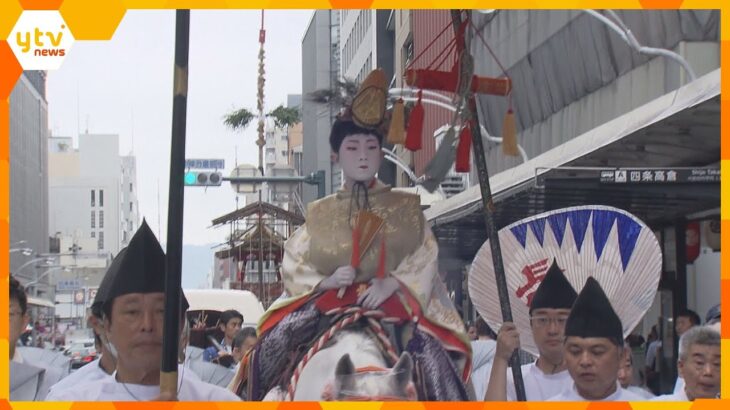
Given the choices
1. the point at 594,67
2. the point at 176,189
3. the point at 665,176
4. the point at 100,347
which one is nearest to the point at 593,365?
the point at 100,347

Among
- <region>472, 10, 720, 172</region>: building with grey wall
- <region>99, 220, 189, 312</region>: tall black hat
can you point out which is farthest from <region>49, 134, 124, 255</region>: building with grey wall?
<region>472, 10, 720, 172</region>: building with grey wall

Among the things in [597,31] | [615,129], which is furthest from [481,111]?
[597,31]

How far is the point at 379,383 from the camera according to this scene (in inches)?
202

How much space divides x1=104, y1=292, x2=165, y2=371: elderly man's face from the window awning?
175 inches

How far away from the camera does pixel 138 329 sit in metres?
4.17

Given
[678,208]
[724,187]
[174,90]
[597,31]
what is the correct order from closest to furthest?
[174,90] → [724,187] → [678,208] → [597,31]

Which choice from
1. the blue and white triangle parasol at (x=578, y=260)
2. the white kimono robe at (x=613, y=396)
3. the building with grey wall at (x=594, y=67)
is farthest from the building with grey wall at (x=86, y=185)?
the building with grey wall at (x=594, y=67)

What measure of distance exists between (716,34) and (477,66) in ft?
37.3

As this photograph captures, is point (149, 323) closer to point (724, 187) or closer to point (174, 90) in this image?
point (174, 90)

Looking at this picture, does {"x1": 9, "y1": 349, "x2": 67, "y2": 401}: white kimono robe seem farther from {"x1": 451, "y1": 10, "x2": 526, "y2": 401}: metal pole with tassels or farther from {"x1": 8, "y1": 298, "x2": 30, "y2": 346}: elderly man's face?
{"x1": 451, "y1": 10, "x2": 526, "y2": 401}: metal pole with tassels

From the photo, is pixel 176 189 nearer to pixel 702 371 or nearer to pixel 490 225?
pixel 490 225

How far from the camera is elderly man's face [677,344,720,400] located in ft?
16.8

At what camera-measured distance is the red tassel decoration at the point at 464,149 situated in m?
5.13

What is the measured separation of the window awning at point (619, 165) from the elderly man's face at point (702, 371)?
10.9ft
